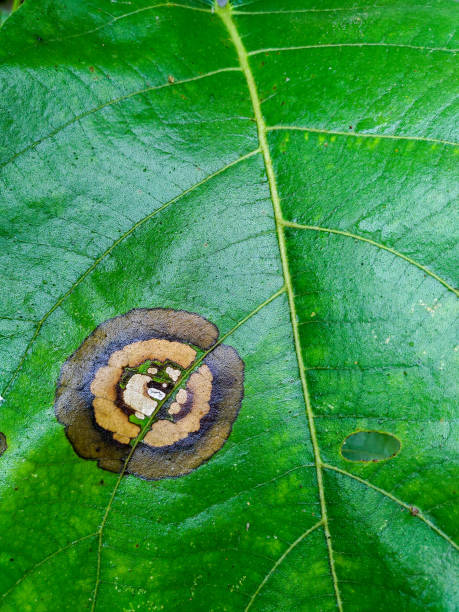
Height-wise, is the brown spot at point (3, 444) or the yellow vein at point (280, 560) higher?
the brown spot at point (3, 444)

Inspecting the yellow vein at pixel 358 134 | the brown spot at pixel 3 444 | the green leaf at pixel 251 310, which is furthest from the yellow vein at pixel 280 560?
the yellow vein at pixel 358 134

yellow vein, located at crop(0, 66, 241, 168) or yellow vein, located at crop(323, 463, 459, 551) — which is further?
yellow vein, located at crop(0, 66, 241, 168)

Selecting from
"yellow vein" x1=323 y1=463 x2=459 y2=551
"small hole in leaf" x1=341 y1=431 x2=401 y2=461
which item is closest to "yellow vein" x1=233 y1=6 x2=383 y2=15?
"small hole in leaf" x1=341 y1=431 x2=401 y2=461

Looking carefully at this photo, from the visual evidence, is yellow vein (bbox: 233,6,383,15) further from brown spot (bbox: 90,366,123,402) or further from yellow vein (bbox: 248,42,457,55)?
brown spot (bbox: 90,366,123,402)

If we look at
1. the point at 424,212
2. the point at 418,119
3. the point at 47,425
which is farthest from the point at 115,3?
the point at 47,425

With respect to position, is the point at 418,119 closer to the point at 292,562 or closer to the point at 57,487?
the point at 292,562

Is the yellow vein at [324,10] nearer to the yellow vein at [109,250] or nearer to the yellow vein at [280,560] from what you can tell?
the yellow vein at [109,250]
